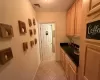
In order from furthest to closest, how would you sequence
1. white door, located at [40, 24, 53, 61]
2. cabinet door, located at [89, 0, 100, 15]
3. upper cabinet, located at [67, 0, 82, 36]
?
white door, located at [40, 24, 53, 61]
upper cabinet, located at [67, 0, 82, 36]
cabinet door, located at [89, 0, 100, 15]

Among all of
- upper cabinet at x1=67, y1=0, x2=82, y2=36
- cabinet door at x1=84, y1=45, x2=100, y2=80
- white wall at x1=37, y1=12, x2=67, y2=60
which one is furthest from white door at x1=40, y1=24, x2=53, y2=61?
cabinet door at x1=84, y1=45, x2=100, y2=80

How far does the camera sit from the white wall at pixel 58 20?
129 inches

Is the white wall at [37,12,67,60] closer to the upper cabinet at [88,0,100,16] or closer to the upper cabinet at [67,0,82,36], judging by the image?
the upper cabinet at [67,0,82,36]

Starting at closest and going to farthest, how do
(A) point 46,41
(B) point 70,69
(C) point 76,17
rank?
(B) point 70,69 → (C) point 76,17 → (A) point 46,41

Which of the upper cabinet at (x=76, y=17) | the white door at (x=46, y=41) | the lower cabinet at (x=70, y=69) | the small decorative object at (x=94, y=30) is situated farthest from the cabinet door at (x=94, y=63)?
the white door at (x=46, y=41)

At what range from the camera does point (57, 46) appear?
356 cm

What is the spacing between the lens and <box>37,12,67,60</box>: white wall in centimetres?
328

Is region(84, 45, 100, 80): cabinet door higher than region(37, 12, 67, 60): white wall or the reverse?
the reverse

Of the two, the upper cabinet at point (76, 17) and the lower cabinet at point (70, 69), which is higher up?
the upper cabinet at point (76, 17)

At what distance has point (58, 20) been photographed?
11.1 feet

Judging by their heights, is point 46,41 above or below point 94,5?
below

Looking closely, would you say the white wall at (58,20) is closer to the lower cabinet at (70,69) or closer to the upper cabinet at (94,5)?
the lower cabinet at (70,69)

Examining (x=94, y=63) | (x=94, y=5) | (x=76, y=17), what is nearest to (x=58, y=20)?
(x=76, y=17)

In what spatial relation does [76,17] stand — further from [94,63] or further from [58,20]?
[94,63]
